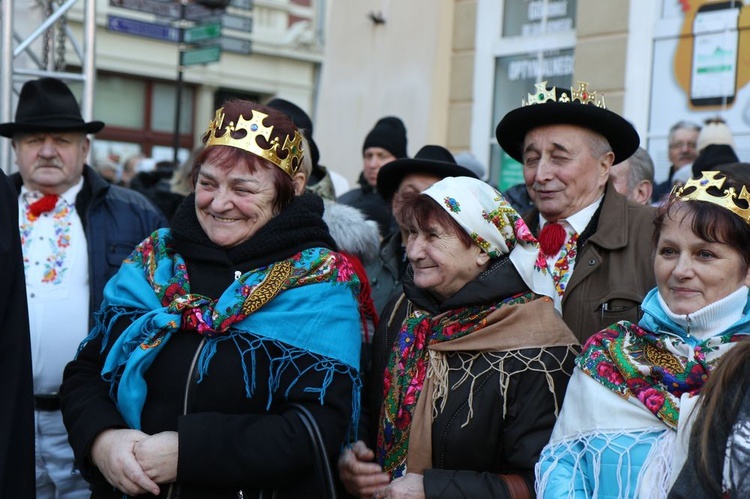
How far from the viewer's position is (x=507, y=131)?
3.59m

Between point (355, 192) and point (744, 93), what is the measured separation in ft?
9.30

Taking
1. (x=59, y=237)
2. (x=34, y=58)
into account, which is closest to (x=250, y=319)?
(x=59, y=237)

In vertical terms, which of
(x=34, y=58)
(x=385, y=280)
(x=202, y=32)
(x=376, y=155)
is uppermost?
(x=202, y=32)

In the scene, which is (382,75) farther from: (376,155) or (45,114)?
(45,114)

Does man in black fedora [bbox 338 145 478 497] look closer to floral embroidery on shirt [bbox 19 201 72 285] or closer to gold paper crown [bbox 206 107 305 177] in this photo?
gold paper crown [bbox 206 107 305 177]

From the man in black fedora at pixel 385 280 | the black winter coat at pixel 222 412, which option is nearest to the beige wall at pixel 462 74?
the man in black fedora at pixel 385 280

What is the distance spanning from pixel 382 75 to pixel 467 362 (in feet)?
20.0

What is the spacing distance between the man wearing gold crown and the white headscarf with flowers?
0.26 m

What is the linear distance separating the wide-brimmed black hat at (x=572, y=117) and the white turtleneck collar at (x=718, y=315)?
1007mm

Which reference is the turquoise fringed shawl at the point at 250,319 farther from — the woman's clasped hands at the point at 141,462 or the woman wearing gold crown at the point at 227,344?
the woman's clasped hands at the point at 141,462

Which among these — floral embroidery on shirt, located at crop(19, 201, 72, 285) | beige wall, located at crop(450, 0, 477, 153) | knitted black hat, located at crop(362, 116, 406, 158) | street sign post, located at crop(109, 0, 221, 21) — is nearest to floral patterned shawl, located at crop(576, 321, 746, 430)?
floral embroidery on shirt, located at crop(19, 201, 72, 285)

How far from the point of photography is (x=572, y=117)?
3.38 m

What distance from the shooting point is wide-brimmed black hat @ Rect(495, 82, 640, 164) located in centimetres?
335

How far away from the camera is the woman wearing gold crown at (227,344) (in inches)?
108
